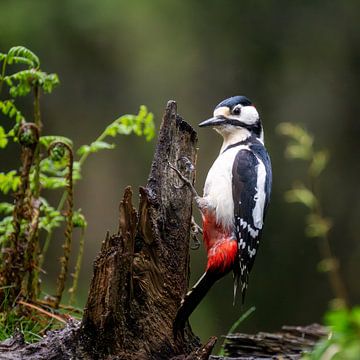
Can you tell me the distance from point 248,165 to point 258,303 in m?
4.41

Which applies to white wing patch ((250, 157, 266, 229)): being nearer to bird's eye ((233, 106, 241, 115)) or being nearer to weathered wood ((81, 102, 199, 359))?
bird's eye ((233, 106, 241, 115))

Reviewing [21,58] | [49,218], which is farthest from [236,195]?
[21,58]

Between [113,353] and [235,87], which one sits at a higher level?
[235,87]

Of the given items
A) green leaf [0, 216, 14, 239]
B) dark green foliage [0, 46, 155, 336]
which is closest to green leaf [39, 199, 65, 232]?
dark green foliage [0, 46, 155, 336]

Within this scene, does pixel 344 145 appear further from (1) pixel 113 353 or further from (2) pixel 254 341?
(1) pixel 113 353

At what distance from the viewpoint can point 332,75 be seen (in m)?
9.44

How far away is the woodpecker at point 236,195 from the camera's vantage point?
3914 mm

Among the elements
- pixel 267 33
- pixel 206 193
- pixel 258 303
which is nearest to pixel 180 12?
pixel 267 33

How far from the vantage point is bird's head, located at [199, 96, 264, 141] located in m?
4.45

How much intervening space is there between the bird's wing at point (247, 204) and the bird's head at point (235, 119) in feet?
0.59

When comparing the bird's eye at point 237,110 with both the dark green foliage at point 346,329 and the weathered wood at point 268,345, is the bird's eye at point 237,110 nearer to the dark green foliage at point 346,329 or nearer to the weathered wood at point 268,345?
the weathered wood at point 268,345

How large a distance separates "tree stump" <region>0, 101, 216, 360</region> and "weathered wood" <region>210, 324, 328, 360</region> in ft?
1.97

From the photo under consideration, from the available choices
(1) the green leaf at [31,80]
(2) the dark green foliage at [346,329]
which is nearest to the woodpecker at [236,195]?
(1) the green leaf at [31,80]

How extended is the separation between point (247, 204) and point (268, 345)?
0.66 m
